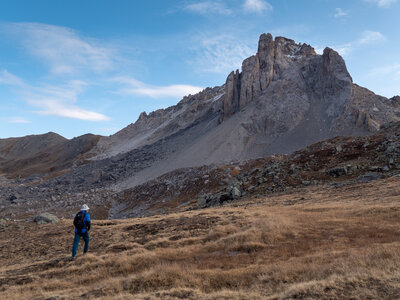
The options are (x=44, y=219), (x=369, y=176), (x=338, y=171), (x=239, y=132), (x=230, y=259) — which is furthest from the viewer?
(x=239, y=132)

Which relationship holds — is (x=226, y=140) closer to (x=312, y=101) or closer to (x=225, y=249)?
(x=312, y=101)

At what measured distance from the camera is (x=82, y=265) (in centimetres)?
1086

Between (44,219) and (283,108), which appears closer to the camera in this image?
(44,219)

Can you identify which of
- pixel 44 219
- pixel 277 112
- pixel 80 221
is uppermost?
pixel 277 112

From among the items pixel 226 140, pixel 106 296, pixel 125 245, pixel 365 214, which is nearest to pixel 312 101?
pixel 226 140

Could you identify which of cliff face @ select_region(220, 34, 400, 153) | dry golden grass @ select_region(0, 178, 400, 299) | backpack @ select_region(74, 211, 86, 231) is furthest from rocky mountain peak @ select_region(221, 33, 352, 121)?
backpack @ select_region(74, 211, 86, 231)

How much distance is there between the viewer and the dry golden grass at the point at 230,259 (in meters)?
6.70

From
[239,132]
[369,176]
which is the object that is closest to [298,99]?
[239,132]

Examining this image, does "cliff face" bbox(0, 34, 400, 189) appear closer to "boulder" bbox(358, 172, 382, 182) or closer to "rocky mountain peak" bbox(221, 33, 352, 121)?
"rocky mountain peak" bbox(221, 33, 352, 121)

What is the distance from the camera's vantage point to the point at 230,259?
32.2 feet

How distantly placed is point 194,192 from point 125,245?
28601 millimetres

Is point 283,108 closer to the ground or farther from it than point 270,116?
farther from it

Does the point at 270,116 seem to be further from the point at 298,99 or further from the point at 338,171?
the point at 338,171

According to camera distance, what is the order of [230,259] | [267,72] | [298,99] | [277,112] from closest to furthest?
[230,259] → [277,112] → [298,99] → [267,72]
